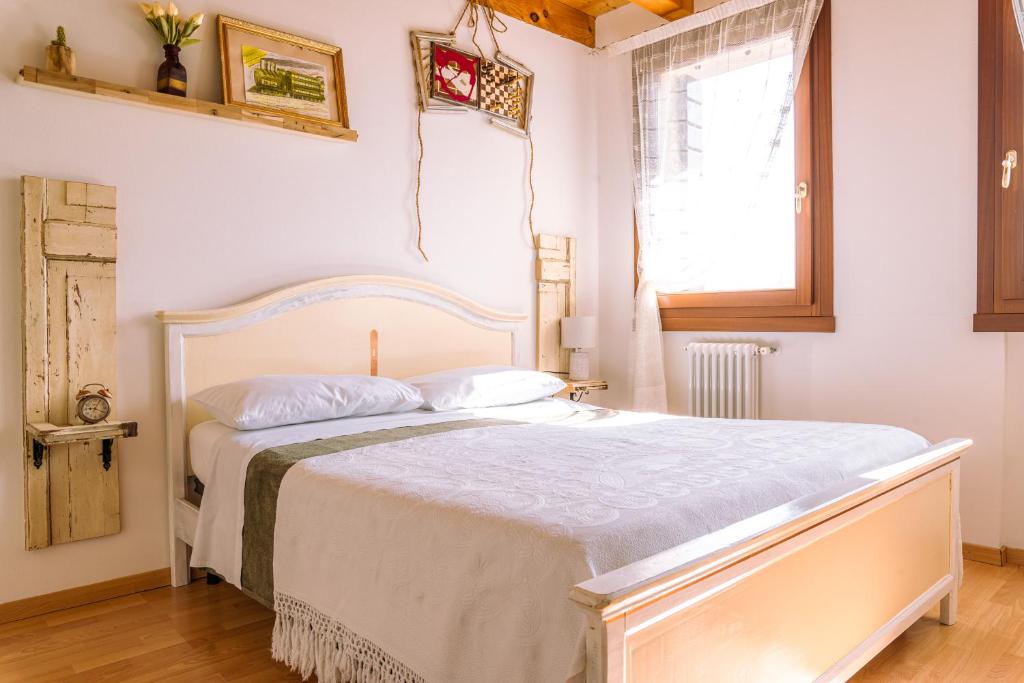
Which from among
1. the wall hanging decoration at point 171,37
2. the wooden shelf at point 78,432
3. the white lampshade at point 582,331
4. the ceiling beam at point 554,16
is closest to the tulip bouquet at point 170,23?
the wall hanging decoration at point 171,37

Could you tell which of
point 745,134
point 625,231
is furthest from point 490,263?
point 745,134

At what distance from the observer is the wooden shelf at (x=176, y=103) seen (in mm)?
2398

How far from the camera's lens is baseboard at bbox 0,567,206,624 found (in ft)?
7.85

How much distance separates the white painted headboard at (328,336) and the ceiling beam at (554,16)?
66.7 inches

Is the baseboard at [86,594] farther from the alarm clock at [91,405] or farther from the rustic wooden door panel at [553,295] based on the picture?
the rustic wooden door panel at [553,295]

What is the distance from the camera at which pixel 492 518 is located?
138 cm

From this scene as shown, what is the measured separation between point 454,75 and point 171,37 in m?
1.43

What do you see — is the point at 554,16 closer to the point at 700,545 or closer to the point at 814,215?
the point at 814,215

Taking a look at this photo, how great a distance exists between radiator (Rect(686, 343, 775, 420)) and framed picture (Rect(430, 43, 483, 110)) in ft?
5.87

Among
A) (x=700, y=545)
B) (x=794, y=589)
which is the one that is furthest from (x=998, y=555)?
(x=700, y=545)

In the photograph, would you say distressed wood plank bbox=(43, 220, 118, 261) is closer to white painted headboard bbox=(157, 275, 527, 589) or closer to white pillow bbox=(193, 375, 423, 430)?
white painted headboard bbox=(157, 275, 527, 589)

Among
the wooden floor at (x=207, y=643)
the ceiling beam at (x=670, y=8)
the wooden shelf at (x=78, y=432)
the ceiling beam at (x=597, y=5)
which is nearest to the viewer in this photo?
the wooden floor at (x=207, y=643)

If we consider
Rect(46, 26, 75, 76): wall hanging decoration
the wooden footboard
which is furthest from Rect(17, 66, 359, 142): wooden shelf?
the wooden footboard

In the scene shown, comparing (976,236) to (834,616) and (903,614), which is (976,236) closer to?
(903,614)
